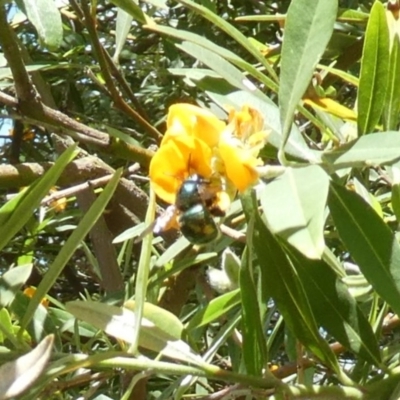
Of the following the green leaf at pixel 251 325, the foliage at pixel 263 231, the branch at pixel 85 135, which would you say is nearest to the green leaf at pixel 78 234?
the foliage at pixel 263 231

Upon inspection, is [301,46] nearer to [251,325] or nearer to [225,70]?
[225,70]

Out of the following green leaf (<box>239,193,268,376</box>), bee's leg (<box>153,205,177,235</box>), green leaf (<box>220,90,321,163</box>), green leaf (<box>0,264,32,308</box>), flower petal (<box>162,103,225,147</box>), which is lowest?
green leaf (<box>239,193,268,376</box>)

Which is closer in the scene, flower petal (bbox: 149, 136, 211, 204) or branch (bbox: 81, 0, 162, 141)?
flower petal (bbox: 149, 136, 211, 204)

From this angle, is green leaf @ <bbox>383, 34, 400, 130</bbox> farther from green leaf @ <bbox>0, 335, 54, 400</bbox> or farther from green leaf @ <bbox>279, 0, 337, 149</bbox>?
green leaf @ <bbox>0, 335, 54, 400</bbox>

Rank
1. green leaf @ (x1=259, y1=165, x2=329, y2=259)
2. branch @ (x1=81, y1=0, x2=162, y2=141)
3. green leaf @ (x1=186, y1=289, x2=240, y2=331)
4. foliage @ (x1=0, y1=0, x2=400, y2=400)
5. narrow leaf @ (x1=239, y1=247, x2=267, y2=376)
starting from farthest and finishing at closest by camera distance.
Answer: branch @ (x1=81, y1=0, x2=162, y2=141)
green leaf @ (x1=186, y1=289, x2=240, y2=331)
narrow leaf @ (x1=239, y1=247, x2=267, y2=376)
foliage @ (x1=0, y1=0, x2=400, y2=400)
green leaf @ (x1=259, y1=165, x2=329, y2=259)

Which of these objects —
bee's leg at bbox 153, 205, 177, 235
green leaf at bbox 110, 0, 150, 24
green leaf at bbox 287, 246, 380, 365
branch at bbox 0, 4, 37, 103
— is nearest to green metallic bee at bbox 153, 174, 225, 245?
bee's leg at bbox 153, 205, 177, 235

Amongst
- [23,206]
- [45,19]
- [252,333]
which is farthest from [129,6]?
[252,333]
